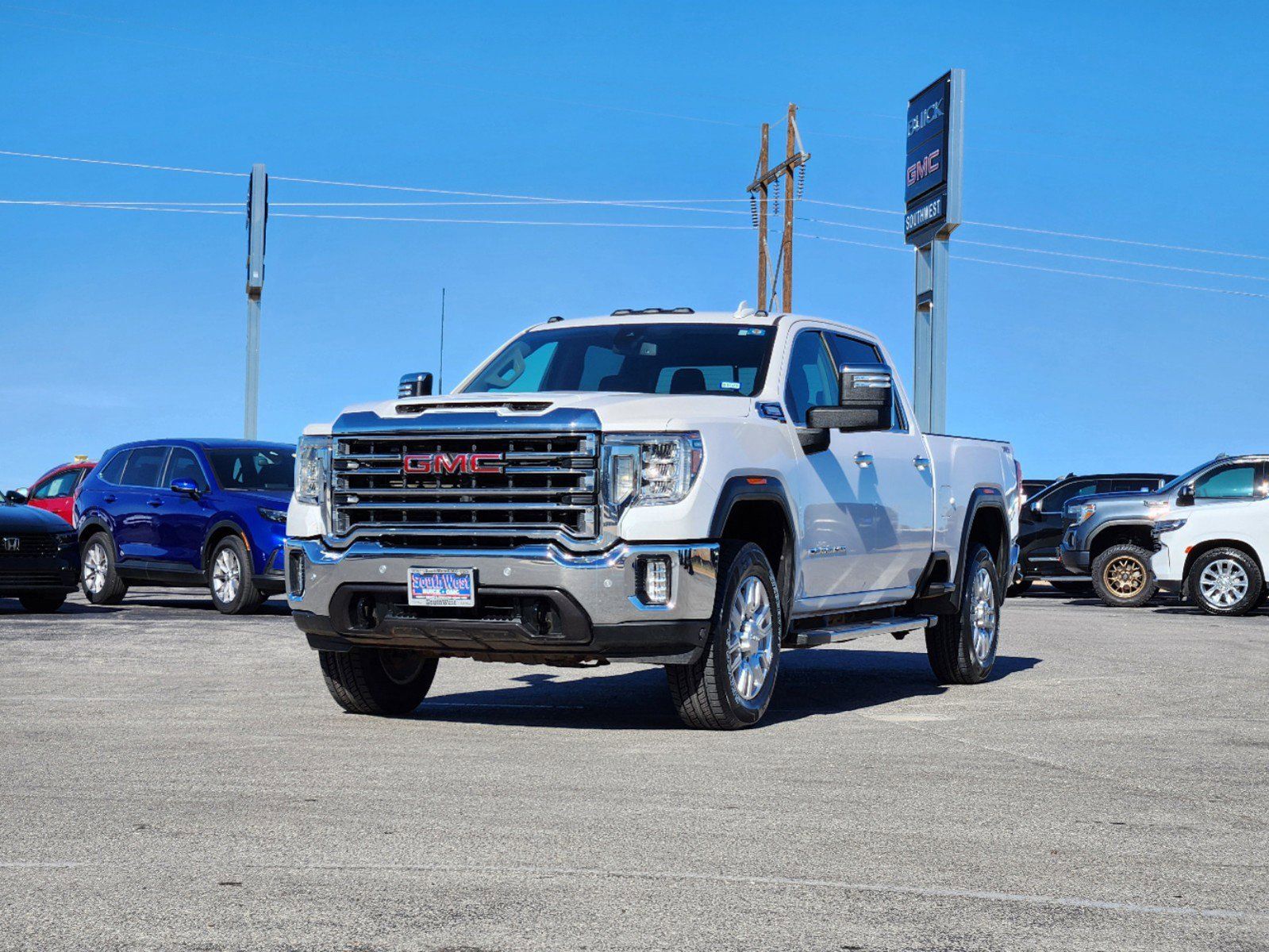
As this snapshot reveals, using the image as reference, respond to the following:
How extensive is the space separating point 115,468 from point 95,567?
116 centimetres

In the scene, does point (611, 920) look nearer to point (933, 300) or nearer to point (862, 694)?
point (862, 694)

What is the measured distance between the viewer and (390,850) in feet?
17.8

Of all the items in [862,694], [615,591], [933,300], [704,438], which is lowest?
[862,694]

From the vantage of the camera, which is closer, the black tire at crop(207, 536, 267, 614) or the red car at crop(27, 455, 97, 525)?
the black tire at crop(207, 536, 267, 614)

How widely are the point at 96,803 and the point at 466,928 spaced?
2376mm

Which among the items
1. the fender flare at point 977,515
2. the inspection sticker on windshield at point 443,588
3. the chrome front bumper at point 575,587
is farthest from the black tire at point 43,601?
the inspection sticker on windshield at point 443,588

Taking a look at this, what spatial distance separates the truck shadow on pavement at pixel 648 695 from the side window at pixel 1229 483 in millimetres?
8968

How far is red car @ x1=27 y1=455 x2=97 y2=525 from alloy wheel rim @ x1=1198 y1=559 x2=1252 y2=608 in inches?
641

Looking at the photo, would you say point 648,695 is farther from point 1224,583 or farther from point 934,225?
point 934,225

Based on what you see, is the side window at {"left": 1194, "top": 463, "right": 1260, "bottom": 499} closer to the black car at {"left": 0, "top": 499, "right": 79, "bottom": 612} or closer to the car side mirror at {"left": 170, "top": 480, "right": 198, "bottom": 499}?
the car side mirror at {"left": 170, "top": 480, "right": 198, "bottom": 499}

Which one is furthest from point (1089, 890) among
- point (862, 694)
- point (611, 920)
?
point (862, 694)

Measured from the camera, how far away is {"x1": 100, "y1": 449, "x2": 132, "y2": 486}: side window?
19812 mm

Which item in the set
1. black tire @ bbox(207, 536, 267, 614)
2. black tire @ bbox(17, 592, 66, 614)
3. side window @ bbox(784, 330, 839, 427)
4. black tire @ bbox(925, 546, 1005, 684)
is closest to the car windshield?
black tire @ bbox(207, 536, 267, 614)

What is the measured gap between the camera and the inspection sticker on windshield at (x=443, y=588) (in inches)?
317
